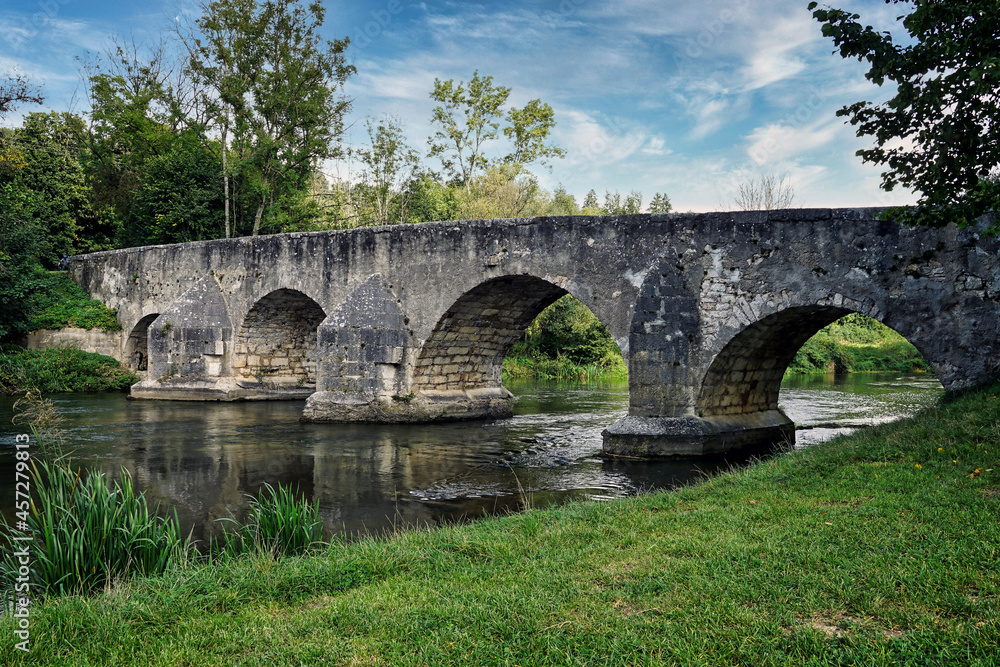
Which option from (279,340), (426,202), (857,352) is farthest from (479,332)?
(857,352)

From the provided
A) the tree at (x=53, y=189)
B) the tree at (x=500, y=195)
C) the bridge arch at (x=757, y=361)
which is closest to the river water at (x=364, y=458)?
the bridge arch at (x=757, y=361)

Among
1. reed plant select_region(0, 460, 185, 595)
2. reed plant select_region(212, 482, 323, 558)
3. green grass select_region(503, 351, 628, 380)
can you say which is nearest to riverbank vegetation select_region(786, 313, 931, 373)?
green grass select_region(503, 351, 628, 380)

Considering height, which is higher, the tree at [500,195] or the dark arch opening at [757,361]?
the tree at [500,195]

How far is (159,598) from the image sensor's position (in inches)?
142

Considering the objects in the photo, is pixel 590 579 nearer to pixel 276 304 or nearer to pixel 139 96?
pixel 276 304

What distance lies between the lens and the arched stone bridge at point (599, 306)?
891cm

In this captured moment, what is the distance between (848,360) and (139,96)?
106ft

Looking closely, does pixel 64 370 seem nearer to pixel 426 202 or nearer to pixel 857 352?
pixel 426 202

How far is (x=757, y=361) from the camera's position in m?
11.4

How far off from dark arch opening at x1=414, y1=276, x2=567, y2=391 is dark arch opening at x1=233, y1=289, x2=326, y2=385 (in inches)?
155

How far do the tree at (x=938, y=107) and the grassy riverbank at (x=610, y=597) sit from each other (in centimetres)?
239

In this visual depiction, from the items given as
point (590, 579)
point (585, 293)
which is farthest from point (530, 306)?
point (590, 579)

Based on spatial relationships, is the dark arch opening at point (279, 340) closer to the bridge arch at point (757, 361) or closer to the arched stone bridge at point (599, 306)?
the arched stone bridge at point (599, 306)

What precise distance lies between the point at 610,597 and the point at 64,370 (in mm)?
19247
